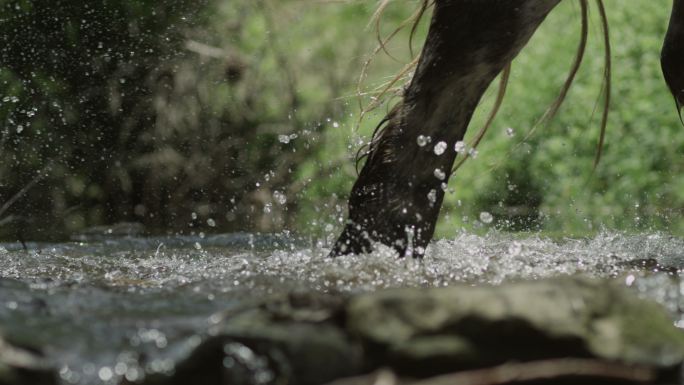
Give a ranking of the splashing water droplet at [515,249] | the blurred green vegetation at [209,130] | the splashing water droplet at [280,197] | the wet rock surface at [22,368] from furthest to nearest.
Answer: the blurred green vegetation at [209,130] → the splashing water droplet at [280,197] → the splashing water droplet at [515,249] → the wet rock surface at [22,368]

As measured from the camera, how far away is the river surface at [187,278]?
271 cm

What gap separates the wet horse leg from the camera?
169 inches

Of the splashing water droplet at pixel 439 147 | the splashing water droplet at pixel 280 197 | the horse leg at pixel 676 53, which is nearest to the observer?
the splashing water droplet at pixel 439 147

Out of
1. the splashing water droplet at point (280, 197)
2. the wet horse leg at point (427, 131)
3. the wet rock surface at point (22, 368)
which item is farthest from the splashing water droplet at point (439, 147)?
the splashing water droplet at point (280, 197)

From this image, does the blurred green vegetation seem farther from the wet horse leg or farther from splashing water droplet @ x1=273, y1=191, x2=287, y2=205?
the wet horse leg

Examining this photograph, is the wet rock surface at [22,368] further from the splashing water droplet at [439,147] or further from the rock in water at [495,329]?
the splashing water droplet at [439,147]

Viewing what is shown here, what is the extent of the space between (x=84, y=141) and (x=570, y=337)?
7.11 metres

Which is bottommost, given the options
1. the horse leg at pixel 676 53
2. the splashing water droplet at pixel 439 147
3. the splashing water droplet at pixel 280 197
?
the splashing water droplet at pixel 280 197

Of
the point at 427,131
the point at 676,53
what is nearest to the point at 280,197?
the point at 676,53

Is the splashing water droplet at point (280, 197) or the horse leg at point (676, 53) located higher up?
the horse leg at point (676, 53)

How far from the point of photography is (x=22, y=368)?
2.57 m

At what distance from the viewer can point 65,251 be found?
6.37 meters

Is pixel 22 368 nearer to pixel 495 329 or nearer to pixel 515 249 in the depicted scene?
pixel 495 329

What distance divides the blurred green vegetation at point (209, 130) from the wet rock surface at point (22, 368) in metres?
6.19
